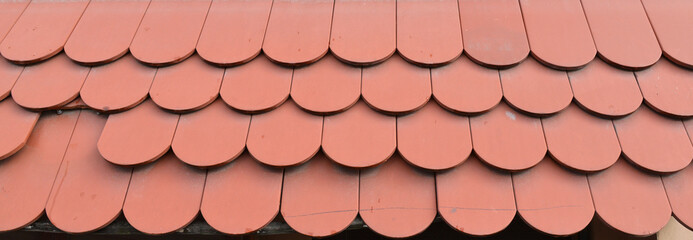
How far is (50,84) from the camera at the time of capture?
1894 mm

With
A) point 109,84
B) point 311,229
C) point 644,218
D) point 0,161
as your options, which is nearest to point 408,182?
point 311,229

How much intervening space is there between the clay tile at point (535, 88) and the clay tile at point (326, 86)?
421 millimetres

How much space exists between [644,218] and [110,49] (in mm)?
1553

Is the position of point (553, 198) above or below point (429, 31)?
below

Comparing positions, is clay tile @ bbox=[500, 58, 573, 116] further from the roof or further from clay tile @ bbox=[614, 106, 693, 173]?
clay tile @ bbox=[614, 106, 693, 173]

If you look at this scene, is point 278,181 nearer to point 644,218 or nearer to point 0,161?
point 0,161

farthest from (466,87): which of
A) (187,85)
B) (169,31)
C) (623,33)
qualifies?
(169,31)

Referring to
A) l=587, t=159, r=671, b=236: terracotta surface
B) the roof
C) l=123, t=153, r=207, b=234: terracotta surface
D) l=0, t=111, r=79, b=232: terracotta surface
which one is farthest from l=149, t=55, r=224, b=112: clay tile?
l=587, t=159, r=671, b=236: terracotta surface

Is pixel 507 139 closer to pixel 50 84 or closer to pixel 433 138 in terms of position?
pixel 433 138

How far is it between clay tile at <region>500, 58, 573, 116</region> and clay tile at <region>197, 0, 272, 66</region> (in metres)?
0.72

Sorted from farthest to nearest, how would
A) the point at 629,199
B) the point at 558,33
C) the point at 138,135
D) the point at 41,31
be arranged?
1. the point at 41,31
2. the point at 558,33
3. the point at 138,135
4. the point at 629,199

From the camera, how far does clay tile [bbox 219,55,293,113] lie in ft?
5.85

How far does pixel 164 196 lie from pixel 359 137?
1.77 feet

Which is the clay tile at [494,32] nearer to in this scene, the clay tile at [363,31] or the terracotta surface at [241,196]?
the clay tile at [363,31]
